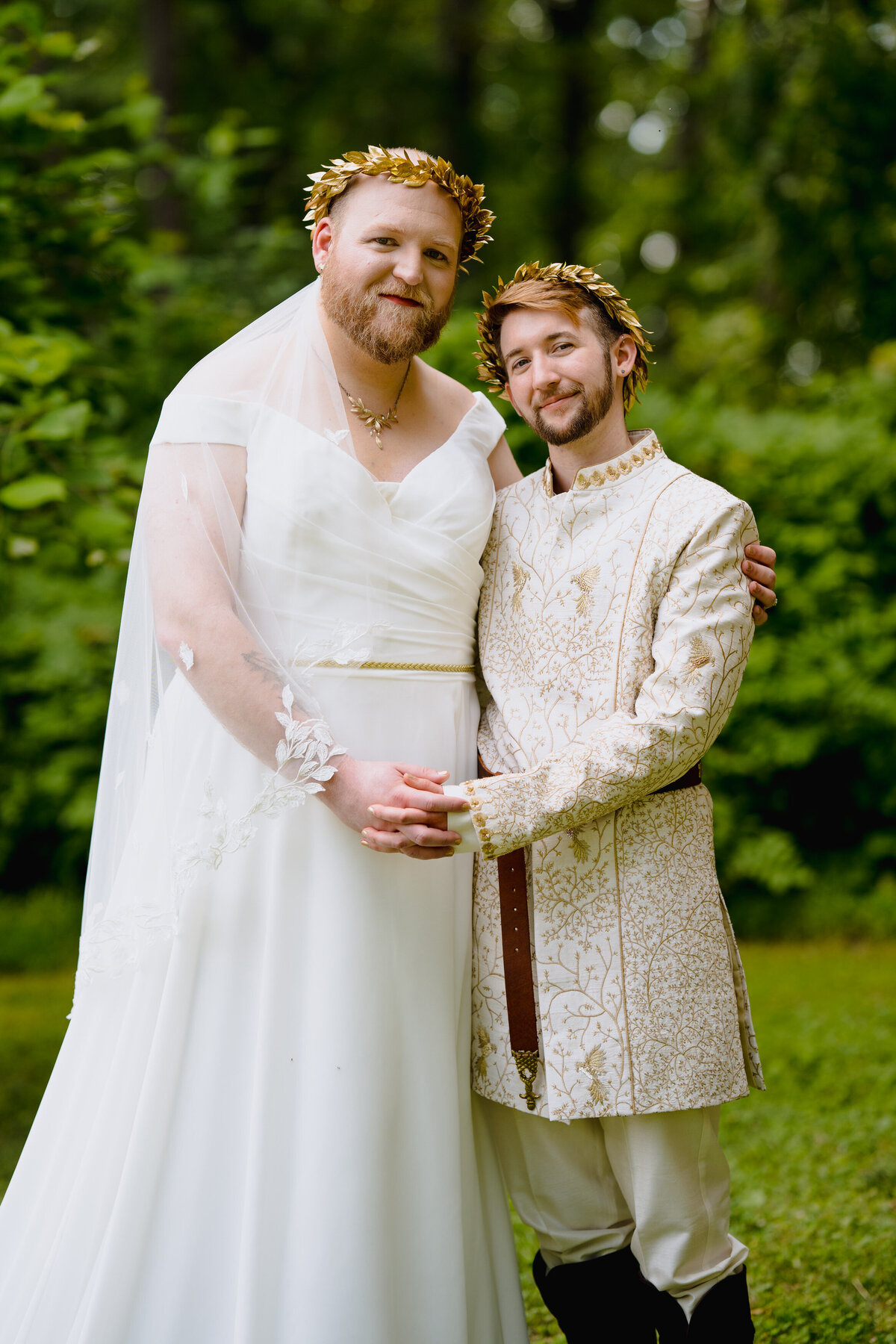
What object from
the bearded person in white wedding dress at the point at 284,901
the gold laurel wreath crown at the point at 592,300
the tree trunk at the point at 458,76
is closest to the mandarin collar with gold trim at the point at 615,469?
the gold laurel wreath crown at the point at 592,300

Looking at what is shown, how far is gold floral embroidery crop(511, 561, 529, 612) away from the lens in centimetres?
249

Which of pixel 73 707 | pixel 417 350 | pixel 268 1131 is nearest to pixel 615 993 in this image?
pixel 268 1131

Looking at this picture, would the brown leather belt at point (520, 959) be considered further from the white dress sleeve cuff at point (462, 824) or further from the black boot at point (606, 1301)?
the black boot at point (606, 1301)

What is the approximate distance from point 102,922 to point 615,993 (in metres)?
1.00

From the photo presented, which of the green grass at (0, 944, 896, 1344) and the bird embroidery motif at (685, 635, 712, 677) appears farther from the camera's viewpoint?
the green grass at (0, 944, 896, 1344)

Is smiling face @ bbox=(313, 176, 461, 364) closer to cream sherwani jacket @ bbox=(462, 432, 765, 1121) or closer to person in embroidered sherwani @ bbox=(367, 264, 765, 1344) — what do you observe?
person in embroidered sherwani @ bbox=(367, 264, 765, 1344)

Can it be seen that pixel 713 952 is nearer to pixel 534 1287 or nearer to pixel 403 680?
pixel 403 680

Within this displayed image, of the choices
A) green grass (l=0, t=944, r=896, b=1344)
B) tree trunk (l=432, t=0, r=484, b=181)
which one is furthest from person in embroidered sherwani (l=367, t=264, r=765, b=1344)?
tree trunk (l=432, t=0, r=484, b=181)

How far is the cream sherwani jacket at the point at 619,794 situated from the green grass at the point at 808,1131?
0.97 meters

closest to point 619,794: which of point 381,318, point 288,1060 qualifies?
point 288,1060

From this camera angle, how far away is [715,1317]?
7.47ft

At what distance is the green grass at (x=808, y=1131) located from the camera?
3039 mm

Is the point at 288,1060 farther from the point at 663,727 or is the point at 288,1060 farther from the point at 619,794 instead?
the point at 663,727

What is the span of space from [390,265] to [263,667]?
842 mm
